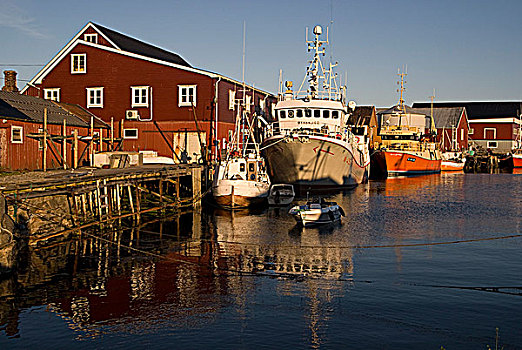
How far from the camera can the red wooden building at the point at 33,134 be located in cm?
3244

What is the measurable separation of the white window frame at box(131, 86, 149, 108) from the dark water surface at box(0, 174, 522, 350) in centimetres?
1699

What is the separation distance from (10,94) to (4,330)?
88.0ft

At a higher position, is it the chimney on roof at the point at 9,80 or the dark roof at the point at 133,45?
the dark roof at the point at 133,45

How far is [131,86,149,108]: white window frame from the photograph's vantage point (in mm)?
42875

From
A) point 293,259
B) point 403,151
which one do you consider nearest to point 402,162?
point 403,151

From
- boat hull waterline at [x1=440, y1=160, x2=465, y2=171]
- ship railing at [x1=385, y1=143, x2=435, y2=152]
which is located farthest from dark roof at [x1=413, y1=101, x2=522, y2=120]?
ship railing at [x1=385, y1=143, x2=435, y2=152]

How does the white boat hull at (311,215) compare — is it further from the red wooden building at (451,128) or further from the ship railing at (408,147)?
the red wooden building at (451,128)

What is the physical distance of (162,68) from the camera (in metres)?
42.5

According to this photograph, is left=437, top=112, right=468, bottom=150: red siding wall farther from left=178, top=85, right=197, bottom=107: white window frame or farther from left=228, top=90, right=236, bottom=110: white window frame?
left=178, top=85, right=197, bottom=107: white window frame

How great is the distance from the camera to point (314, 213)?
2784 centimetres

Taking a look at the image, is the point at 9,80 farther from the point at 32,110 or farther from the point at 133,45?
the point at 133,45

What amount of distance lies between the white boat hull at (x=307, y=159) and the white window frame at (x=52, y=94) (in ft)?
55.4

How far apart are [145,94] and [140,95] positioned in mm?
449

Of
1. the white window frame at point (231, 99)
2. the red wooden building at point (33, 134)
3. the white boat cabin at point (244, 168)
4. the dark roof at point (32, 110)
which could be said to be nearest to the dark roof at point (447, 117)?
the white window frame at point (231, 99)
